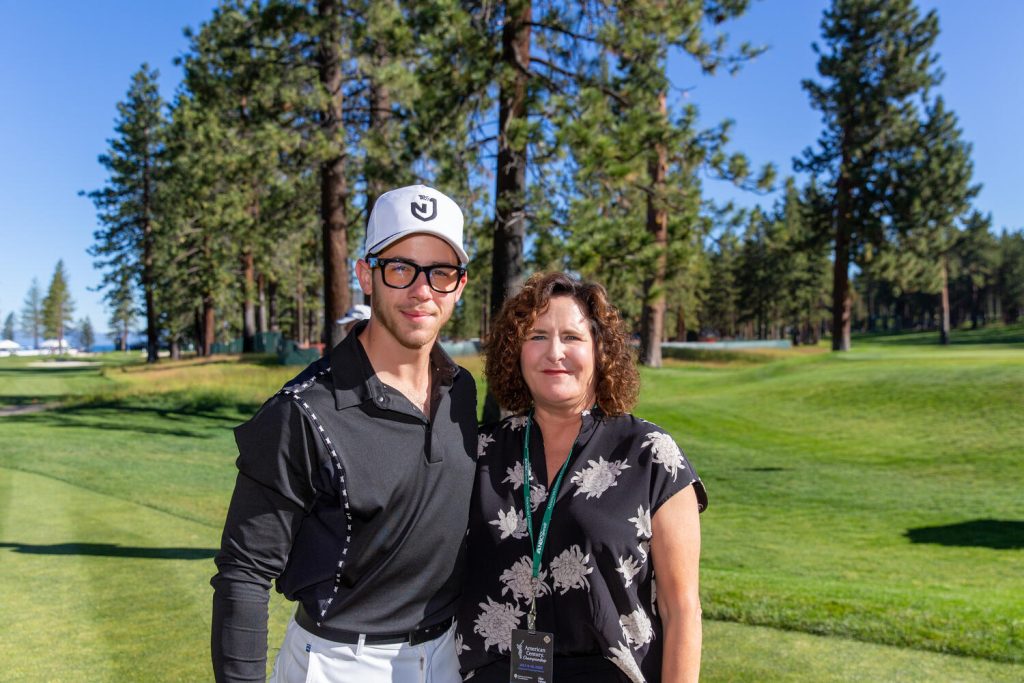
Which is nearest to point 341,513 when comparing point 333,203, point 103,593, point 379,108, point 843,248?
point 103,593

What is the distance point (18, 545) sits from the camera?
7.36 metres

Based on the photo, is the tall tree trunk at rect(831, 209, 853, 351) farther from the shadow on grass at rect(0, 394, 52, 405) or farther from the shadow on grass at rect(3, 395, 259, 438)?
the shadow on grass at rect(0, 394, 52, 405)

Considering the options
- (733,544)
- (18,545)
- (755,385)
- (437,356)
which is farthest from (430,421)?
(755,385)

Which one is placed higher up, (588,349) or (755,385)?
(588,349)

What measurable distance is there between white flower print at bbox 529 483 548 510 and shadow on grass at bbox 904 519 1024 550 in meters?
9.77

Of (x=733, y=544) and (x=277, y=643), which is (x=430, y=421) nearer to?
(x=277, y=643)

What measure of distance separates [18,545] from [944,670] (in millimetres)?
7481

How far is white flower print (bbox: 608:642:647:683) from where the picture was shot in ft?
7.14

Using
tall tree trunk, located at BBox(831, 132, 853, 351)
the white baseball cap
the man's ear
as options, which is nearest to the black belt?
the man's ear

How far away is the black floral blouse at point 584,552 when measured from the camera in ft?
7.25

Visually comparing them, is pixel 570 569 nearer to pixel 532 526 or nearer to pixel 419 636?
pixel 532 526

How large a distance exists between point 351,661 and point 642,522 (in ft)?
2.88

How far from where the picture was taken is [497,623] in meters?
2.33

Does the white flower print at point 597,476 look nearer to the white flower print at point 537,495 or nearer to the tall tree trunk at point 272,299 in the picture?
the white flower print at point 537,495
